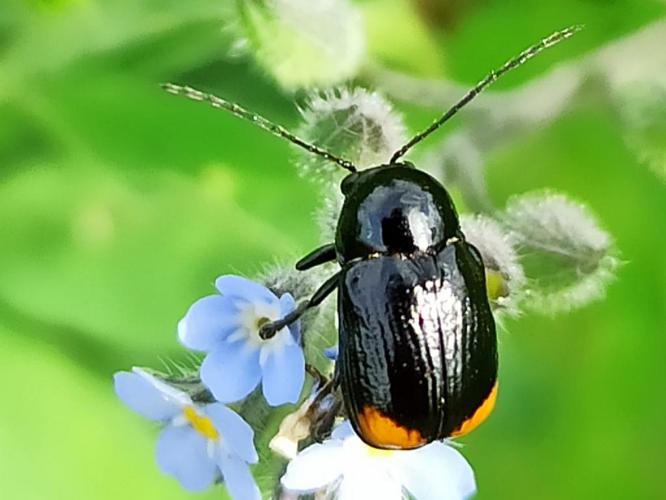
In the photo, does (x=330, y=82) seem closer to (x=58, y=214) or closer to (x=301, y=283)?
(x=301, y=283)

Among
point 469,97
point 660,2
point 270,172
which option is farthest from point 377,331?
point 660,2

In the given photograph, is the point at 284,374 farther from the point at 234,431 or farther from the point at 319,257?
the point at 319,257

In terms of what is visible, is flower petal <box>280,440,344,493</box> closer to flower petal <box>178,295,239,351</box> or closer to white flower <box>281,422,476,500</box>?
white flower <box>281,422,476,500</box>

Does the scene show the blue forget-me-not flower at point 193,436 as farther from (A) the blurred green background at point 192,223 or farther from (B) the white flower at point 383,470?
(A) the blurred green background at point 192,223

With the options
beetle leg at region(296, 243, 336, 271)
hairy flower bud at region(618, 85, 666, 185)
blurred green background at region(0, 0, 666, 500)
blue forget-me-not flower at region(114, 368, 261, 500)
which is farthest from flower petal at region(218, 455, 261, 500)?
hairy flower bud at region(618, 85, 666, 185)

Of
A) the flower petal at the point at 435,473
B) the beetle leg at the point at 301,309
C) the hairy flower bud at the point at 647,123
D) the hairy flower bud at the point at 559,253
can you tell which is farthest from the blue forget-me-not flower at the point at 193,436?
the hairy flower bud at the point at 647,123
